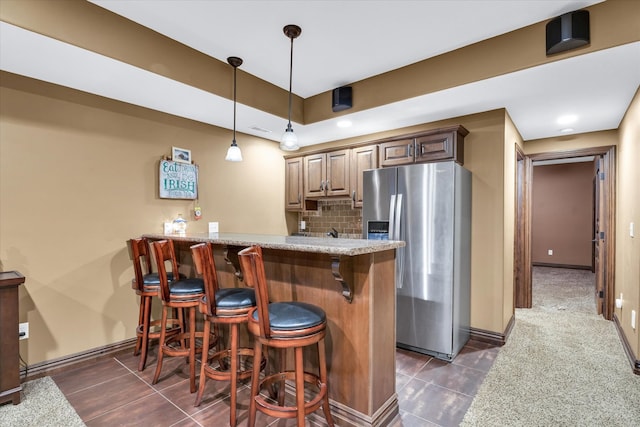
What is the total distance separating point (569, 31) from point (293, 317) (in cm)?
254

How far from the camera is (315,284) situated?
2074 mm

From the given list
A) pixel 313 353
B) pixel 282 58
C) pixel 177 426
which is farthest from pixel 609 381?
pixel 282 58

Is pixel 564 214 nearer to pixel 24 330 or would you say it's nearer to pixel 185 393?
pixel 185 393

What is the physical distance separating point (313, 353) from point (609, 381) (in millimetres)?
2320

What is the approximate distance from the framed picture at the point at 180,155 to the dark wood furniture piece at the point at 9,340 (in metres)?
1.69

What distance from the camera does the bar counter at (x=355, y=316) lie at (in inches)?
72.2

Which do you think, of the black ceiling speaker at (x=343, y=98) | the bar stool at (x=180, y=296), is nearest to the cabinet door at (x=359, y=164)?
the black ceiling speaker at (x=343, y=98)

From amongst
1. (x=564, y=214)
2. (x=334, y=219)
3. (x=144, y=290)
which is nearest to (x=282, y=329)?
(x=144, y=290)

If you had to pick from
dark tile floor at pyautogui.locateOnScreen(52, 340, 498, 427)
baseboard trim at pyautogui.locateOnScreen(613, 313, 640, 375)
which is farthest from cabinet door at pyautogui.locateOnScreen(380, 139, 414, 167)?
baseboard trim at pyautogui.locateOnScreen(613, 313, 640, 375)

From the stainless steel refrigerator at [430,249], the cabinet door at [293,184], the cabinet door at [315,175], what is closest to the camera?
the stainless steel refrigerator at [430,249]

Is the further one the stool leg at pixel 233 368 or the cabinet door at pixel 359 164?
the cabinet door at pixel 359 164

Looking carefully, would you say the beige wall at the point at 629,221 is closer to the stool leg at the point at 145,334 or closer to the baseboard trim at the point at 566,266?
the stool leg at the point at 145,334

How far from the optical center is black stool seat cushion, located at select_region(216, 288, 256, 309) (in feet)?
6.42

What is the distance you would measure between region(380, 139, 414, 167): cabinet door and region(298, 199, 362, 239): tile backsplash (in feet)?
3.01
